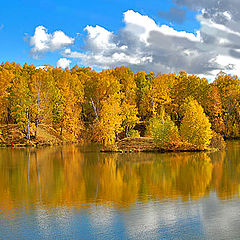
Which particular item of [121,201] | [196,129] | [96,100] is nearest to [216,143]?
[196,129]

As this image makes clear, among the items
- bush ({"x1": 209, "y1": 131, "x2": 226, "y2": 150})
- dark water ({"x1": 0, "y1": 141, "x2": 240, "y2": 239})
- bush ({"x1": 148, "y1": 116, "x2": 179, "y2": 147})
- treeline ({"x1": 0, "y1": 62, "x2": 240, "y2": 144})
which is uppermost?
treeline ({"x1": 0, "y1": 62, "x2": 240, "y2": 144})

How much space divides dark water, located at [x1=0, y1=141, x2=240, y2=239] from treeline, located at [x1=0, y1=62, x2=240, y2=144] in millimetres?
24366

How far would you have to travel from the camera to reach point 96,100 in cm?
5959

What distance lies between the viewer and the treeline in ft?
167

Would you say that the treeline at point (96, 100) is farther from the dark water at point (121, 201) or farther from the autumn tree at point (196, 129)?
the dark water at point (121, 201)

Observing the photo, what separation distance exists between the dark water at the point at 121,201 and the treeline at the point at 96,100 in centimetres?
2437

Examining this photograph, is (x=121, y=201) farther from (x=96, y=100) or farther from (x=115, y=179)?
(x=96, y=100)

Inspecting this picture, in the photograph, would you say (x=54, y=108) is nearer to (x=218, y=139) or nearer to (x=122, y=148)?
(x=122, y=148)

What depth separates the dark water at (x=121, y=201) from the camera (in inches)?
464

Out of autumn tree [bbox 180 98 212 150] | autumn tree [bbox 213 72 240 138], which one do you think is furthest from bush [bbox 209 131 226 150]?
autumn tree [bbox 213 72 240 138]

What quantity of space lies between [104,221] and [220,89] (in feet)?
174

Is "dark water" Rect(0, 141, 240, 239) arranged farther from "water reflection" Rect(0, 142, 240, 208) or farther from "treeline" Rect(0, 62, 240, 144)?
"treeline" Rect(0, 62, 240, 144)

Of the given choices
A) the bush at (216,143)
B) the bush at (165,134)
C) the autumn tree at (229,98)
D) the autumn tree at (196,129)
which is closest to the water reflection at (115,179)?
the autumn tree at (196,129)

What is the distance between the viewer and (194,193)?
17438 millimetres
